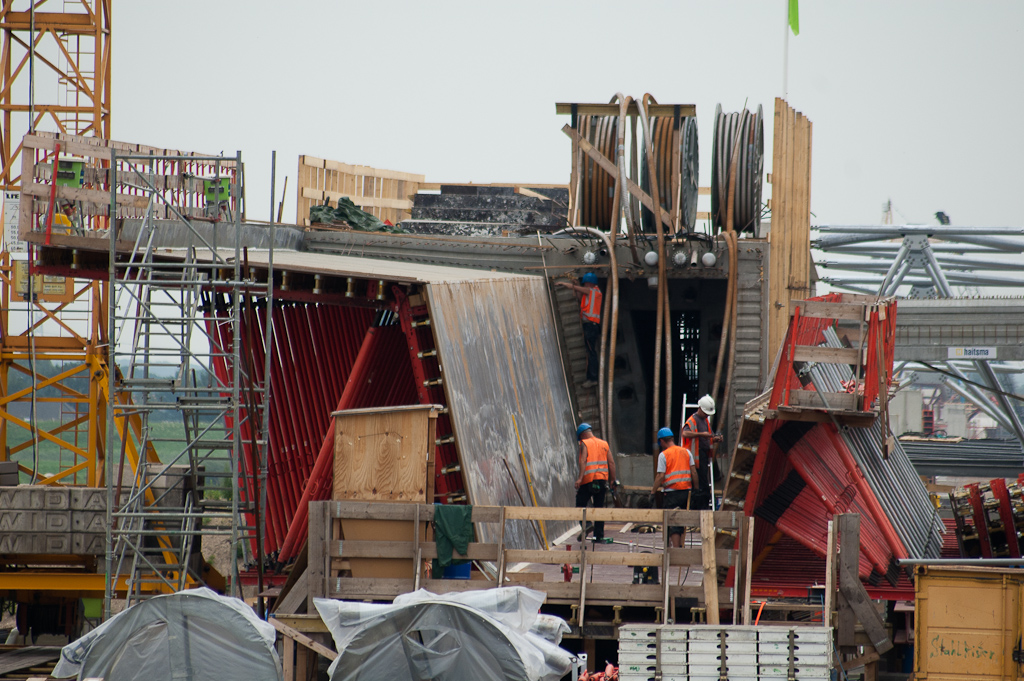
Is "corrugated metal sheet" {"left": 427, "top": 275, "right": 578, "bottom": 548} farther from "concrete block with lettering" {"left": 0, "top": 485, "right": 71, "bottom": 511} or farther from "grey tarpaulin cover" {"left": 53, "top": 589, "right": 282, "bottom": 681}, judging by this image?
"concrete block with lettering" {"left": 0, "top": 485, "right": 71, "bottom": 511}

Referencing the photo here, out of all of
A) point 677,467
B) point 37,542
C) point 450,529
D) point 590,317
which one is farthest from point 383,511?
point 590,317

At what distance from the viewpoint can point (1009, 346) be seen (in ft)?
90.0

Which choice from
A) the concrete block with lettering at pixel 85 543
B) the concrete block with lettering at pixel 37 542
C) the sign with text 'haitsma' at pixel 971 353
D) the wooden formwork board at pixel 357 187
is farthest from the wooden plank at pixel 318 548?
the sign with text 'haitsma' at pixel 971 353

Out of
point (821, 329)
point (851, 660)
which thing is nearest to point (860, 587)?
point (851, 660)

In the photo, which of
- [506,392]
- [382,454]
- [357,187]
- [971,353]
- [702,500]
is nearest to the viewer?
[382,454]

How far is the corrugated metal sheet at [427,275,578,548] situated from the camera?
1391 cm

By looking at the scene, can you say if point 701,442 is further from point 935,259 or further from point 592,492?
point 935,259

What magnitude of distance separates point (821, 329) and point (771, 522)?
2539 mm

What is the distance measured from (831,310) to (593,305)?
19.9 ft

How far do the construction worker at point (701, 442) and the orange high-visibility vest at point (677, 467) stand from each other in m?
0.46

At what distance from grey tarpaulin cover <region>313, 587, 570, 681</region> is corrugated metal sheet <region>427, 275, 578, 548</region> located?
2.30 meters

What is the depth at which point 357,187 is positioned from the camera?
2800 centimetres

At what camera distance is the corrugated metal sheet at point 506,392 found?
1391 cm

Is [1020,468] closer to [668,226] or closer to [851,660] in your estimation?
[668,226]
